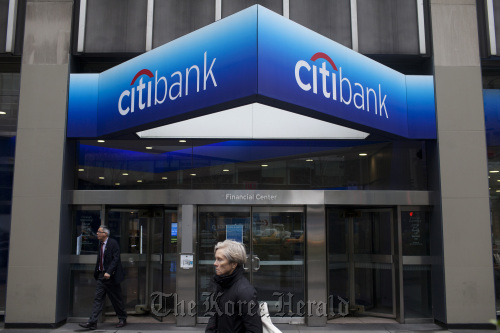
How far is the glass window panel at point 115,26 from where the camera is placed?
8.81m

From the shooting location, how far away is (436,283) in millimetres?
8695

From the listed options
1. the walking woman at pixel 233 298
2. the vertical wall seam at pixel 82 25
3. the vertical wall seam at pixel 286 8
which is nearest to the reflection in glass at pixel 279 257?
the vertical wall seam at pixel 286 8

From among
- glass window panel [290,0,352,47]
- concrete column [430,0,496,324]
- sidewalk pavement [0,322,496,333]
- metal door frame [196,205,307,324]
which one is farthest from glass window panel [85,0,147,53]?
concrete column [430,0,496,324]

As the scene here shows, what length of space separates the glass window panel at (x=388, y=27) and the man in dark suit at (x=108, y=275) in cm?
597

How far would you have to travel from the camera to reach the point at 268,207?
907cm

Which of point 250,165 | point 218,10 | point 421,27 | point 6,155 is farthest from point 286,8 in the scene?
point 6,155

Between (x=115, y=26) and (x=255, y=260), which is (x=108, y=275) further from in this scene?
(x=115, y=26)

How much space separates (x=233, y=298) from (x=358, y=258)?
6.47m

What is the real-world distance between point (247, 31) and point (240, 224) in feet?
14.0

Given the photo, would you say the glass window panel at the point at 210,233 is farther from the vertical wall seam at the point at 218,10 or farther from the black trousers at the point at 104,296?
the vertical wall seam at the point at 218,10

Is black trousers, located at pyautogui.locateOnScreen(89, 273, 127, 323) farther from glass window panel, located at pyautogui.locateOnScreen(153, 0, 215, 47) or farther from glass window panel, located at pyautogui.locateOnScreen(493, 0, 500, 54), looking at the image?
glass window panel, located at pyautogui.locateOnScreen(493, 0, 500, 54)

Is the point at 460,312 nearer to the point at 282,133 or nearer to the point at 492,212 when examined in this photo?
the point at 492,212

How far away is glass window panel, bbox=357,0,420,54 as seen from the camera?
348 inches

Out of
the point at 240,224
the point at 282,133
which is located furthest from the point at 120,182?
the point at 282,133
